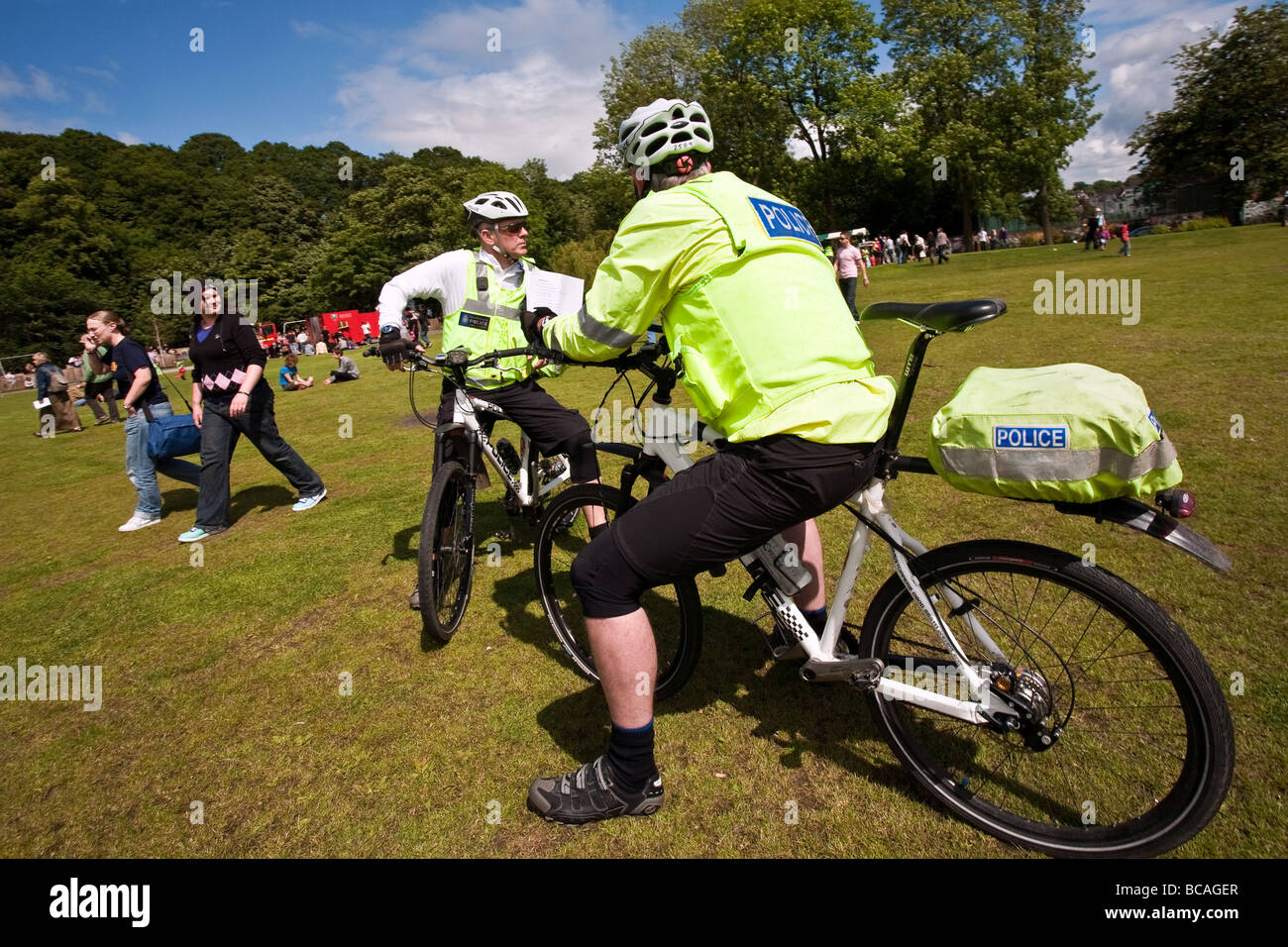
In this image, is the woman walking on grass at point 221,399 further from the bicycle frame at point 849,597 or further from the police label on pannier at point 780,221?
the police label on pannier at point 780,221

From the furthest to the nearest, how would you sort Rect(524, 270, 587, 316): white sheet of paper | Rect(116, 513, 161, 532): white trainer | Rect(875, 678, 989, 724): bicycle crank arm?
Rect(116, 513, 161, 532): white trainer < Rect(524, 270, 587, 316): white sheet of paper < Rect(875, 678, 989, 724): bicycle crank arm

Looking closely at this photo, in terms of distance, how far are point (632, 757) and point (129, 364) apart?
285 inches

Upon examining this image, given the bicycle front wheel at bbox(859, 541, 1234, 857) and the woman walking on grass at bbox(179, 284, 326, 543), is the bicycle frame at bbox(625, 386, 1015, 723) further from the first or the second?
the woman walking on grass at bbox(179, 284, 326, 543)

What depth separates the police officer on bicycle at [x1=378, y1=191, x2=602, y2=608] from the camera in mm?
→ 4543

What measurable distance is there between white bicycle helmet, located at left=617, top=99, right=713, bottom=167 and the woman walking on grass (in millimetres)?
5391

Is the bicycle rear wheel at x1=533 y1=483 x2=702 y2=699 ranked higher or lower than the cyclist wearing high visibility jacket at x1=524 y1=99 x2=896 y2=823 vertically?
lower

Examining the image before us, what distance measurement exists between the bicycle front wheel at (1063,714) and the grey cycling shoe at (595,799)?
0.96m

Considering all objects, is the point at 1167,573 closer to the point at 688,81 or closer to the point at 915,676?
the point at 915,676

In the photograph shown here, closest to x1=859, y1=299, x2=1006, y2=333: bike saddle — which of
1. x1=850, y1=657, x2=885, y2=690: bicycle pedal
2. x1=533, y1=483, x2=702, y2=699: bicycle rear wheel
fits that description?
x1=850, y1=657, x2=885, y2=690: bicycle pedal

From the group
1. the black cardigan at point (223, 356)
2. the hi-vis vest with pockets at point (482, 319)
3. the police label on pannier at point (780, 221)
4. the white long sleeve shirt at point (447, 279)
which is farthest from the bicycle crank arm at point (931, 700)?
the black cardigan at point (223, 356)

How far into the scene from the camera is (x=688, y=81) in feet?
162

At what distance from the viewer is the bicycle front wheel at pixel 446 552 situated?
398 cm

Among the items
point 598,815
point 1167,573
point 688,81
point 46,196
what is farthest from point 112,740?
point 46,196
